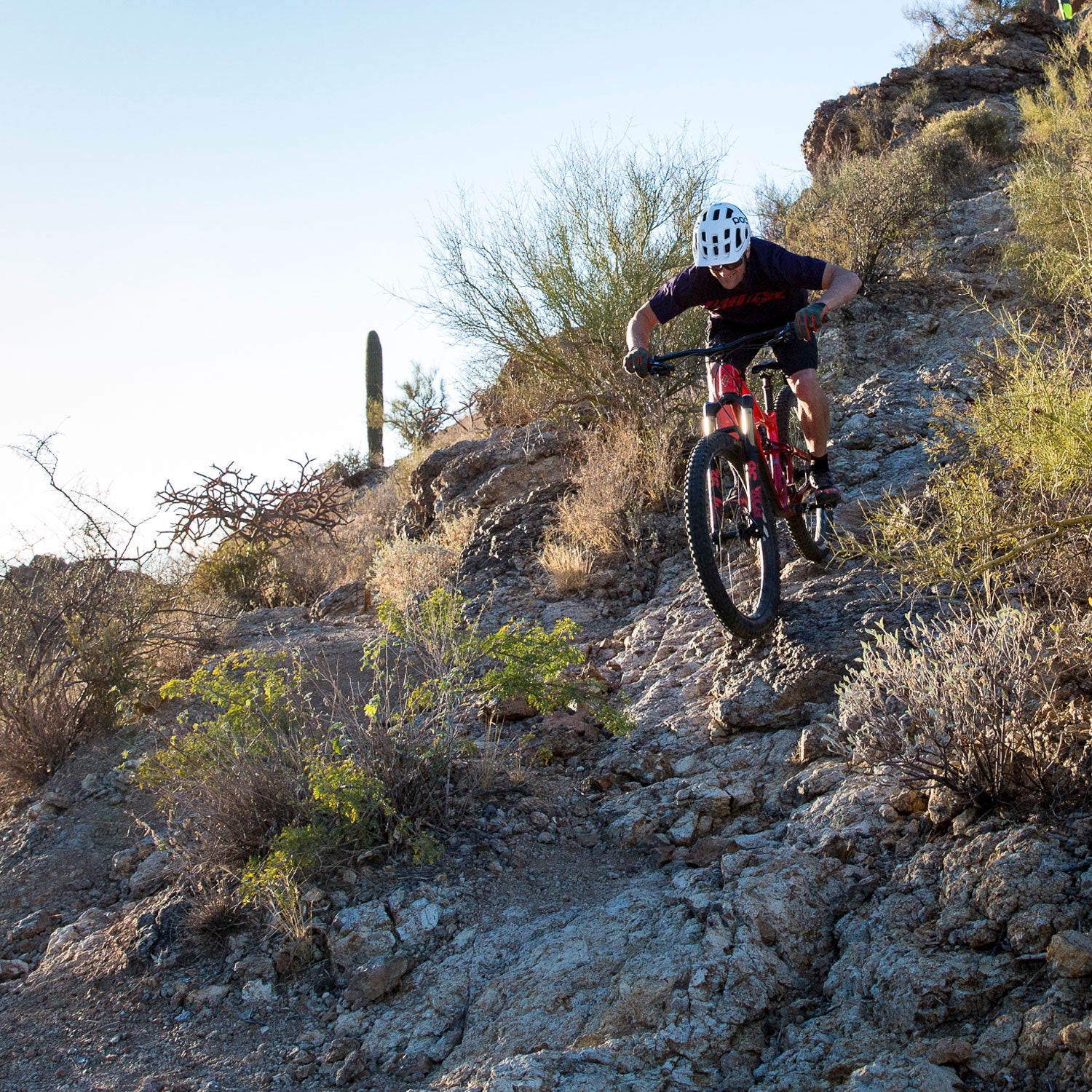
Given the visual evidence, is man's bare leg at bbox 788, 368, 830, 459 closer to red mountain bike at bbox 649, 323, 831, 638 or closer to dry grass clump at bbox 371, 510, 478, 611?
red mountain bike at bbox 649, 323, 831, 638

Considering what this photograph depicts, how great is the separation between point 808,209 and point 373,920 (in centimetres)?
1255

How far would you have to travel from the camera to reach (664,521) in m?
7.85

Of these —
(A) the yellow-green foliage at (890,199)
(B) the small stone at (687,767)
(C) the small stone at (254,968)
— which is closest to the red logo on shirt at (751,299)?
(B) the small stone at (687,767)

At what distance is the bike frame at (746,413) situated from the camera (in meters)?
4.72

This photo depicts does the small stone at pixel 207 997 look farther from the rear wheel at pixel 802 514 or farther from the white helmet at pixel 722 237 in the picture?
the white helmet at pixel 722 237

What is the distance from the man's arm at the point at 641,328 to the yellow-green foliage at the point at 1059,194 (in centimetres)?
247

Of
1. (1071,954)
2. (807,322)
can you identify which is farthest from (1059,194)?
(1071,954)

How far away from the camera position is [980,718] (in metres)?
3.23

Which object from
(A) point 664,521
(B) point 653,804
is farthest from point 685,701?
(A) point 664,521

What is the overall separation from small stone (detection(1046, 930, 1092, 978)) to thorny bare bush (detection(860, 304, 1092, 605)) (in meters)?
1.58

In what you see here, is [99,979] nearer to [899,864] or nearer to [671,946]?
[671,946]

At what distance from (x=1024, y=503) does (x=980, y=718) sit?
1715 millimetres

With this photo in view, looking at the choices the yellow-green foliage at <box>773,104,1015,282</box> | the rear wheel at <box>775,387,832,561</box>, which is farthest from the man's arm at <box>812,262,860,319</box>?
the yellow-green foliage at <box>773,104,1015,282</box>

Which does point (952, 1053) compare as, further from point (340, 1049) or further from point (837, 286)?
point (837, 286)
